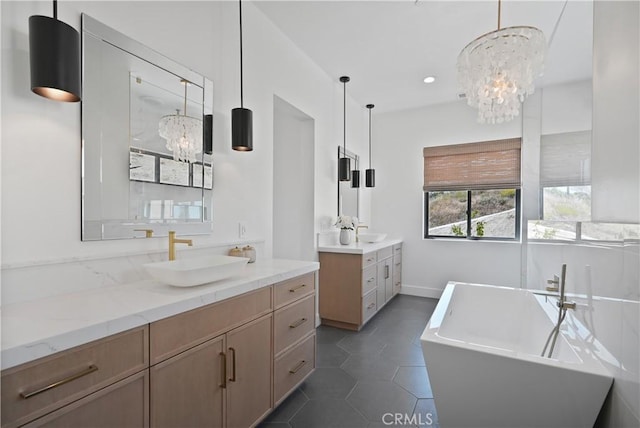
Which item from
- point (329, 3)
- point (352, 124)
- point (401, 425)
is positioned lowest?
point (401, 425)

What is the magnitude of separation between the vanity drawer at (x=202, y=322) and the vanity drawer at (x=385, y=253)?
232cm

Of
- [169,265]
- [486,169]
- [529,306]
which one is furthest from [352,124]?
[169,265]

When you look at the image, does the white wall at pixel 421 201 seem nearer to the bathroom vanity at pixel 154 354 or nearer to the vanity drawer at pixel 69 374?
the bathroom vanity at pixel 154 354

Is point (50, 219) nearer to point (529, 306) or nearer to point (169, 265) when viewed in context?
point (169, 265)

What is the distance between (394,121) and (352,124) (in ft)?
2.94

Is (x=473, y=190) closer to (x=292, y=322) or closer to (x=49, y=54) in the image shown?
(x=292, y=322)

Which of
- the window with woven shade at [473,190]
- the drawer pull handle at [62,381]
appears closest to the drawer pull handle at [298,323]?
the drawer pull handle at [62,381]

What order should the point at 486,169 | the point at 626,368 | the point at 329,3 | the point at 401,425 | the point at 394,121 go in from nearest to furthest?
the point at 626,368
the point at 401,425
the point at 329,3
the point at 486,169
the point at 394,121

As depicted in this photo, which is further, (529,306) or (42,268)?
(529,306)

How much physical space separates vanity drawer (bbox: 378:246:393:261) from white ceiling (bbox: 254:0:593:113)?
223 centimetres

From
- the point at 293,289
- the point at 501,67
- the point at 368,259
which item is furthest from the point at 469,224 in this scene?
the point at 293,289

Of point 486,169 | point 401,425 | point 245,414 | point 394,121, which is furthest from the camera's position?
point 394,121

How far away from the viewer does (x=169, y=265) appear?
5.35ft

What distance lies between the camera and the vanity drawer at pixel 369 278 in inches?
130
